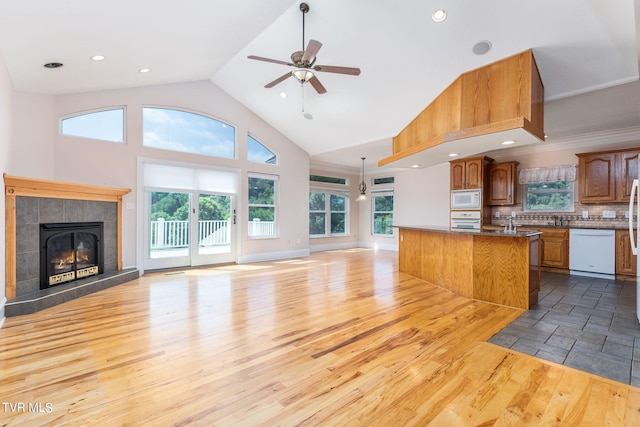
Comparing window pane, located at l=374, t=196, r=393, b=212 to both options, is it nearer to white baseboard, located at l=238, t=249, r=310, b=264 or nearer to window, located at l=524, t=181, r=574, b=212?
white baseboard, located at l=238, t=249, r=310, b=264

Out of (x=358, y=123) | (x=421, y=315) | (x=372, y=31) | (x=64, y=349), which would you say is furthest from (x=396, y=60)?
(x=64, y=349)

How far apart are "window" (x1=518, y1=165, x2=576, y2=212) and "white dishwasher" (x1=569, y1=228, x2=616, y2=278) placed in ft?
2.91

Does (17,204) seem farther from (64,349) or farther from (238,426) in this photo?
(238,426)

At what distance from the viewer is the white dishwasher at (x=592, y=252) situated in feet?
17.6

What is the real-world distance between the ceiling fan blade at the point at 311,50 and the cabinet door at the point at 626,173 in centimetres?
588

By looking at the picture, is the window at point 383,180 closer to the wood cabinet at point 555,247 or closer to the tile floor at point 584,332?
the wood cabinet at point 555,247

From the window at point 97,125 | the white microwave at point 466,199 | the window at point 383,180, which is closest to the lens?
the window at point 97,125

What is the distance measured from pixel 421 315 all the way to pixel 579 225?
5009 mm

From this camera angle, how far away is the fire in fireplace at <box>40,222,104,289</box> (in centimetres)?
398

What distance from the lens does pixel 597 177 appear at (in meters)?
5.70

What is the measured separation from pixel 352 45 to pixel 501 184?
4.81 metres

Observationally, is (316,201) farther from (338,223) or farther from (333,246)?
(333,246)

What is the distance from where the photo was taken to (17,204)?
12.0 ft

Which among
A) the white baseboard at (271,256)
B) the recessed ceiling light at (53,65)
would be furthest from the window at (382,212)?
the recessed ceiling light at (53,65)
